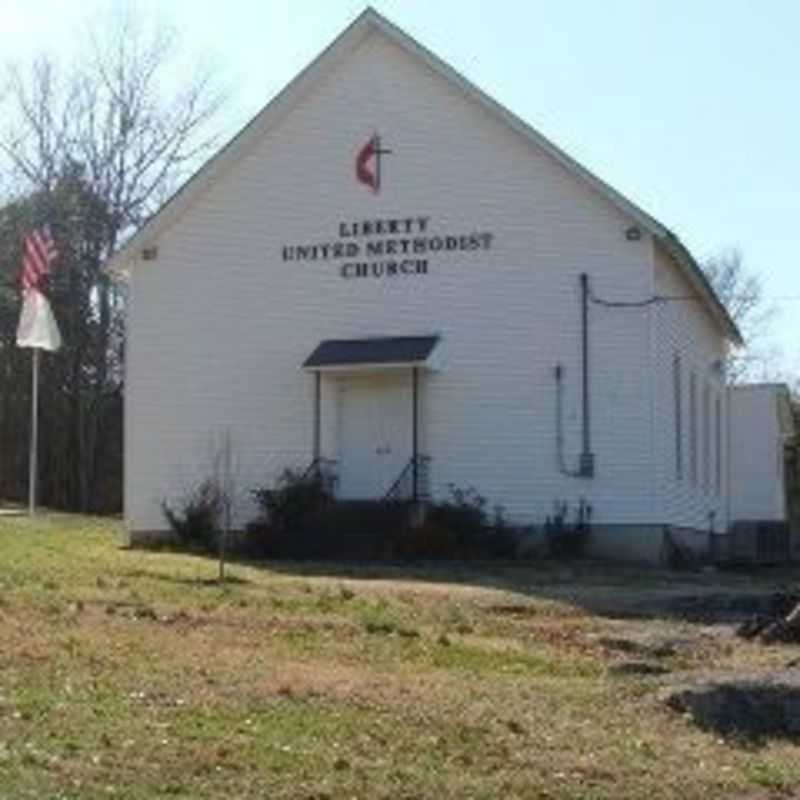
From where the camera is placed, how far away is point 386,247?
3288cm

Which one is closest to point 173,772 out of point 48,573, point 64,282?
point 48,573

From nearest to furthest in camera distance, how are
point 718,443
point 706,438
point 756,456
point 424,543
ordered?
1. point 424,543
2. point 706,438
3. point 718,443
4. point 756,456

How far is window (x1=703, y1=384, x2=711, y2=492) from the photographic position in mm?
38006

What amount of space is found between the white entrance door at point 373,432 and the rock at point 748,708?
1959 cm

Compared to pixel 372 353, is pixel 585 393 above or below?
below

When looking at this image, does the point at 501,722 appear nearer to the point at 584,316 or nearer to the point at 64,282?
the point at 584,316

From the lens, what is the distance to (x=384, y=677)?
1450 cm

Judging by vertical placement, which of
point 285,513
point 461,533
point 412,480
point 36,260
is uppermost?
point 36,260

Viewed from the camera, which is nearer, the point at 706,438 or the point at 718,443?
the point at 706,438

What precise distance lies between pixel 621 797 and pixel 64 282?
5141 cm

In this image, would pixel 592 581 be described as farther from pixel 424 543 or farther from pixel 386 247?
pixel 386 247

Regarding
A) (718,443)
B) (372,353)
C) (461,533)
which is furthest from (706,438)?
(461,533)

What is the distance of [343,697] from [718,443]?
2821cm

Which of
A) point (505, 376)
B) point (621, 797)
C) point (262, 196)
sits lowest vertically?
point (621, 797)
